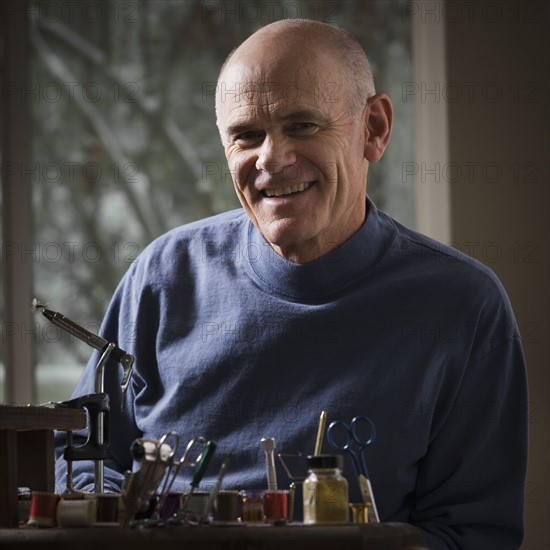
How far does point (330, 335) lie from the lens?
1.60m

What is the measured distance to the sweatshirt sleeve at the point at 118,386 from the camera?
1600mm

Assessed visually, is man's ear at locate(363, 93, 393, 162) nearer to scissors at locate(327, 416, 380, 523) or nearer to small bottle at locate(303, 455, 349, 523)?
scissors at locate(327, 416, 380, 523)

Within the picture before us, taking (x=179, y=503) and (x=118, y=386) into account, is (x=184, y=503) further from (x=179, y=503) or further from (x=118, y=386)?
(x=118, y=386)

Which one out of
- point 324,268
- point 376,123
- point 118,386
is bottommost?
point 118,386

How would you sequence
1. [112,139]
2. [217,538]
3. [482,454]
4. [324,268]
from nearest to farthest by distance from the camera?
[217,538]
[482,454]
[324,268]
[112,139]

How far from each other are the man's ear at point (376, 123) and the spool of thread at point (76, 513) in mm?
896

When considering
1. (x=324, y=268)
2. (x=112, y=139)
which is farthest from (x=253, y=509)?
(x=112, y=139)

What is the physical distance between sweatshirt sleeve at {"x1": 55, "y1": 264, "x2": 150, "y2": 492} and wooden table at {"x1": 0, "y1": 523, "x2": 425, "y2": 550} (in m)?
0.52

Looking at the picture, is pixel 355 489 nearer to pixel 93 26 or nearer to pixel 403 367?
pixel 403 367

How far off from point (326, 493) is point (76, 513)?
267 millimetres

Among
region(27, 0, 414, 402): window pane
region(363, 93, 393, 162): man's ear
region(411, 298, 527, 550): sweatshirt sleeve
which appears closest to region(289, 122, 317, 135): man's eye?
region(363, 93, 393, 162): man's ear

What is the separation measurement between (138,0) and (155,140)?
1.21ft

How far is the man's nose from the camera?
1.56 m

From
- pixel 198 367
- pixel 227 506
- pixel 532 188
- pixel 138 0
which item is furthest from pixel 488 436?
pixel 138 0
